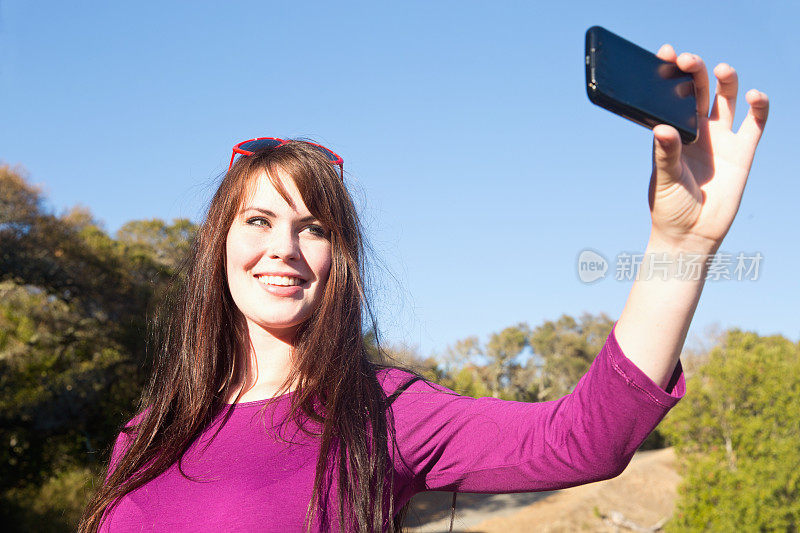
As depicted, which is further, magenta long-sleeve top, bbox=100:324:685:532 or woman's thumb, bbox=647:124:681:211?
magenta long-sleeve top, bbox=100:324:685:532

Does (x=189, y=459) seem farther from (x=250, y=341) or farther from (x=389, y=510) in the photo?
(x=389, y=510)

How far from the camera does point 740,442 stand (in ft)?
24.6

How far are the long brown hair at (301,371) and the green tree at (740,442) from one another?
616 centimetres

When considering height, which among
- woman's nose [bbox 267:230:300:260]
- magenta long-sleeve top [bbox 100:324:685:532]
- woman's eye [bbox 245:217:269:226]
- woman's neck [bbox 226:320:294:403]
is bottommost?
magenta long-sleeve top [bbox 100:324:685:532]

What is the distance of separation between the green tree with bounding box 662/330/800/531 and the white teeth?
247 inches

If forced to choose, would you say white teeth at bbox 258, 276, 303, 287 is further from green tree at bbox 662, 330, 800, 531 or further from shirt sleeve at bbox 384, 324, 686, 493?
green tree at bbox 662, 330, 800, 531

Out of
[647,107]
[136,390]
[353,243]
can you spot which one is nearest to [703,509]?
[353,243]

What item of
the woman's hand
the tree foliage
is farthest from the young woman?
the tree foliage

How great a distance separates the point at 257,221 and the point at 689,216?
0.98 meters

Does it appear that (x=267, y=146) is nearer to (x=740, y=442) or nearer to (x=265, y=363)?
(x=265, y=363)

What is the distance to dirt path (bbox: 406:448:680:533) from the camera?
379 inches

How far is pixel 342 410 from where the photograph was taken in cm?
138

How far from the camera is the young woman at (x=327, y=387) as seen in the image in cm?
99

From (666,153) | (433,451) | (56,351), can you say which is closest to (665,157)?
(666,153)
